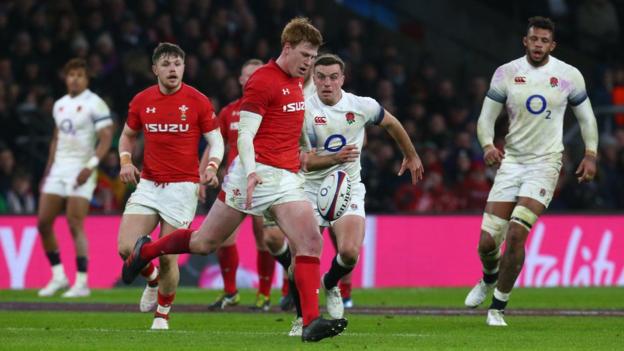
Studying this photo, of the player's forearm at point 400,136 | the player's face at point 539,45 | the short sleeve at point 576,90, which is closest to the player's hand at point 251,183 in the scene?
the player's forearm at point 400,136

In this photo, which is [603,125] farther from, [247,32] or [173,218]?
[173,218]

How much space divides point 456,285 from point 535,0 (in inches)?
392

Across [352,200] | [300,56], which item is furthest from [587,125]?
[300,56]

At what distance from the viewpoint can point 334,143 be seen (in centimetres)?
1291

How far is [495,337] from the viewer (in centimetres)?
1155

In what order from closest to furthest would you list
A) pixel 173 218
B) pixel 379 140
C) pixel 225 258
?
pixel 173 218
pixel 225 258
pixel 379 140

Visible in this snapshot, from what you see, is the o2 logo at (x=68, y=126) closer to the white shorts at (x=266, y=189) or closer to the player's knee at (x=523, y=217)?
the player's knee at (x=523, y=217)

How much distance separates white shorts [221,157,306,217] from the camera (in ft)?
35.5

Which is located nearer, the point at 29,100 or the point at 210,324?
the point at 210,324

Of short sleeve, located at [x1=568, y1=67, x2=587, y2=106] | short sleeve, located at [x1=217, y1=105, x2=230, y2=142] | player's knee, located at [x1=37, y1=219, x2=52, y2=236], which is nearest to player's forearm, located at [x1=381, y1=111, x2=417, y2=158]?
short sleeve, located at [x1=568, y1=67, x2=587, y2=106]

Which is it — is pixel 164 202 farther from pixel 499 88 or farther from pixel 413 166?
pixel 499 88

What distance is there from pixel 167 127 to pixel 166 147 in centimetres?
19

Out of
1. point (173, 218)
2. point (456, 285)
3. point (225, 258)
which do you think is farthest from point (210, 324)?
point (456, 285)

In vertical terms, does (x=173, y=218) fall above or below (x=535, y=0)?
below
